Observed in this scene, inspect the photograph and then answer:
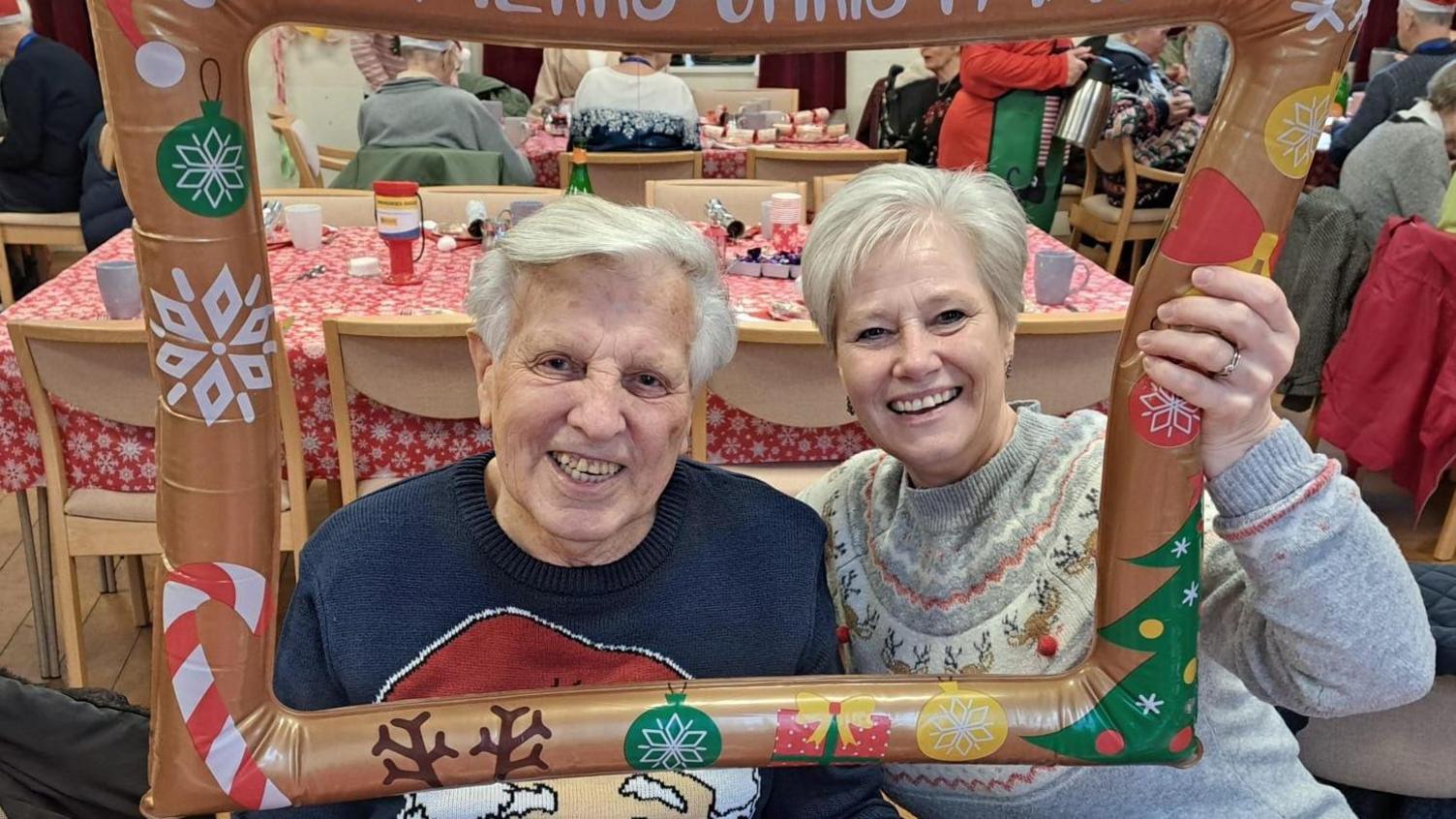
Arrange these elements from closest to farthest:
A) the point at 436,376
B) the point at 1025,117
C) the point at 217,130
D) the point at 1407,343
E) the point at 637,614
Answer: the point at 217,130 → the point at 637,614 → the point at 436,376 → the point at 1407,343 → the point at 1025,117

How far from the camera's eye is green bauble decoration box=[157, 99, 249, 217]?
2.47ft

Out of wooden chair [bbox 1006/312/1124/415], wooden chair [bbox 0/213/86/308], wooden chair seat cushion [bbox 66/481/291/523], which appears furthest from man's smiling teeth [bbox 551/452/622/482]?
wooden chair [bbox 0/213/86/308]

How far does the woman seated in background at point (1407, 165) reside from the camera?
3.46m

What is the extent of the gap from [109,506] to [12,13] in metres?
3.19

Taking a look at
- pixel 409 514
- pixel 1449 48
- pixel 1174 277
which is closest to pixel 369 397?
pixel 409 514

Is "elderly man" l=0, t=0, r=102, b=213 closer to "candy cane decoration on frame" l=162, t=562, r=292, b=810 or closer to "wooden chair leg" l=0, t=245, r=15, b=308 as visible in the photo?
"wooden chair leg" l=0, t=245, r=15, b=308

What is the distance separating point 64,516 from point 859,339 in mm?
1893

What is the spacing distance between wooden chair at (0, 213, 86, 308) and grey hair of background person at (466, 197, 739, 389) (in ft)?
14.7

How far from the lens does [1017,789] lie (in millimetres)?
1146

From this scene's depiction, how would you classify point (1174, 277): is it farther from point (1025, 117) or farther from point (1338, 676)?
point (1025, 117)

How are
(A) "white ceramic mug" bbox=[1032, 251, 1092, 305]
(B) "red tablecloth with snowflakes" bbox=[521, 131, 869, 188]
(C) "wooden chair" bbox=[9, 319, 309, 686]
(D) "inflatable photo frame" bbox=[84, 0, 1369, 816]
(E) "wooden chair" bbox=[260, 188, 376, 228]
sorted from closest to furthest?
1. (D) "inflatable photo frame" bbox=[84, 0, 1369, 816]
2. (C) "wooden chair" bbox=[9, 319, 309, 686]
3. (A) "white ceramic mug" bbox=[1032, 251, 1092, 305]
4. (E) "wooden chair" bbox=[260, 188, 376, 228]
5. (B) "red tablecloth with snowflakes" bbox=[521, 131, 869, 188]

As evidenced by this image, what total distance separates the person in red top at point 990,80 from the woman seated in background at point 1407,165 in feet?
3.14

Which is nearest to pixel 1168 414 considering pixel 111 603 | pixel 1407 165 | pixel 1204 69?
pixel 111 603

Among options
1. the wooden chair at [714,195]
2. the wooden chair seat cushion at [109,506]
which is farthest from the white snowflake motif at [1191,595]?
the wooden chair at [714,195]
